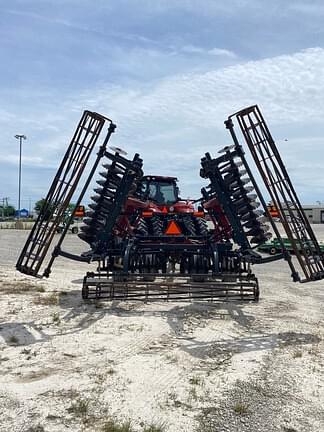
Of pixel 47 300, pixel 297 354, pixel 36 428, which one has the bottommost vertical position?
pixel 36 428

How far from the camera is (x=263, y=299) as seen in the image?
7.89m

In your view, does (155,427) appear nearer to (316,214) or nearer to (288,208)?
(288,208)

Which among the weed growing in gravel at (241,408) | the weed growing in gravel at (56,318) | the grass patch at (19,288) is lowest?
the weed growing in gravel at (241,408)

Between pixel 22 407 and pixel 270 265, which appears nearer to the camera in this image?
pixel 22 407

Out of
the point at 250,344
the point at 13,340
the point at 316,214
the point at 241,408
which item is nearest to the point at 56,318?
the point at 13,340

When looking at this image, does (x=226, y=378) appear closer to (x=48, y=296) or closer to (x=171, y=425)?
(x=171, y=425)

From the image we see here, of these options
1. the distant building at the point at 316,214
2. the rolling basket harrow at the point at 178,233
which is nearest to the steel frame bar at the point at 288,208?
the rolling basket harrow at the point at 178,233

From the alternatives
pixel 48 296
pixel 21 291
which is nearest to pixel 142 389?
pixel 48 296

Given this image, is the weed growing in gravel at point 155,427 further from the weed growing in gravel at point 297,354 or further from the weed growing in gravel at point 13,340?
the weed growing in gravel at point 13,340

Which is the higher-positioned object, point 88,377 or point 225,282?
point 225,282

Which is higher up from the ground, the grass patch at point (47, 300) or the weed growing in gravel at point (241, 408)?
the grass patch at point (47, 300)

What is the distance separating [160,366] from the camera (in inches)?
169

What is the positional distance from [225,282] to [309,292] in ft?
8.66

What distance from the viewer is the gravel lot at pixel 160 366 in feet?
10.6
